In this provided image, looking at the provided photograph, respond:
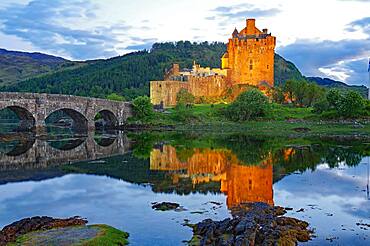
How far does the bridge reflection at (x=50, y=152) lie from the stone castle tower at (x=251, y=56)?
54.6 metres

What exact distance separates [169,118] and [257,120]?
14.4 meters

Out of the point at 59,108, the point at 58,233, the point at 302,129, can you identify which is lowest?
the point at 58,233

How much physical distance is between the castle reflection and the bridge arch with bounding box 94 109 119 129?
3528cm

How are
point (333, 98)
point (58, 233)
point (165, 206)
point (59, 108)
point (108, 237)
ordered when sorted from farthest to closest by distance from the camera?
point (333, 98) < point (59, 108) < point (165, 206) < point (58, 233) < point (108, 237)

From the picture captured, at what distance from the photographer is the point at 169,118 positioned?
7488cm

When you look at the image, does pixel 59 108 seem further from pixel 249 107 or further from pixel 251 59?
pixel 251 59

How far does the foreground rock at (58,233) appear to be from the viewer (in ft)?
43.8

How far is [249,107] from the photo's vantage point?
69.9m

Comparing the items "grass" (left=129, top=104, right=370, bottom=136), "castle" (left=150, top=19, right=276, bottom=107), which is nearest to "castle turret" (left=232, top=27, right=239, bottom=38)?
"castle" (left=150, top=19, right=276, bottom=107)

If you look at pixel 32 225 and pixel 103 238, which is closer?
pixel 103 238

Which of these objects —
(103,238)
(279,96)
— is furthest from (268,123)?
(103,238)

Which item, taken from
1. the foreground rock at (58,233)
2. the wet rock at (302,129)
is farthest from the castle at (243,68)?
the foreground rock at (58,233)

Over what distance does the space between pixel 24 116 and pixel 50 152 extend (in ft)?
76.9

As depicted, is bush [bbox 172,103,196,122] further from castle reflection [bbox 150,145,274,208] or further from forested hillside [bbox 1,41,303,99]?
forested hillside [bbox 1,41,303,99]
